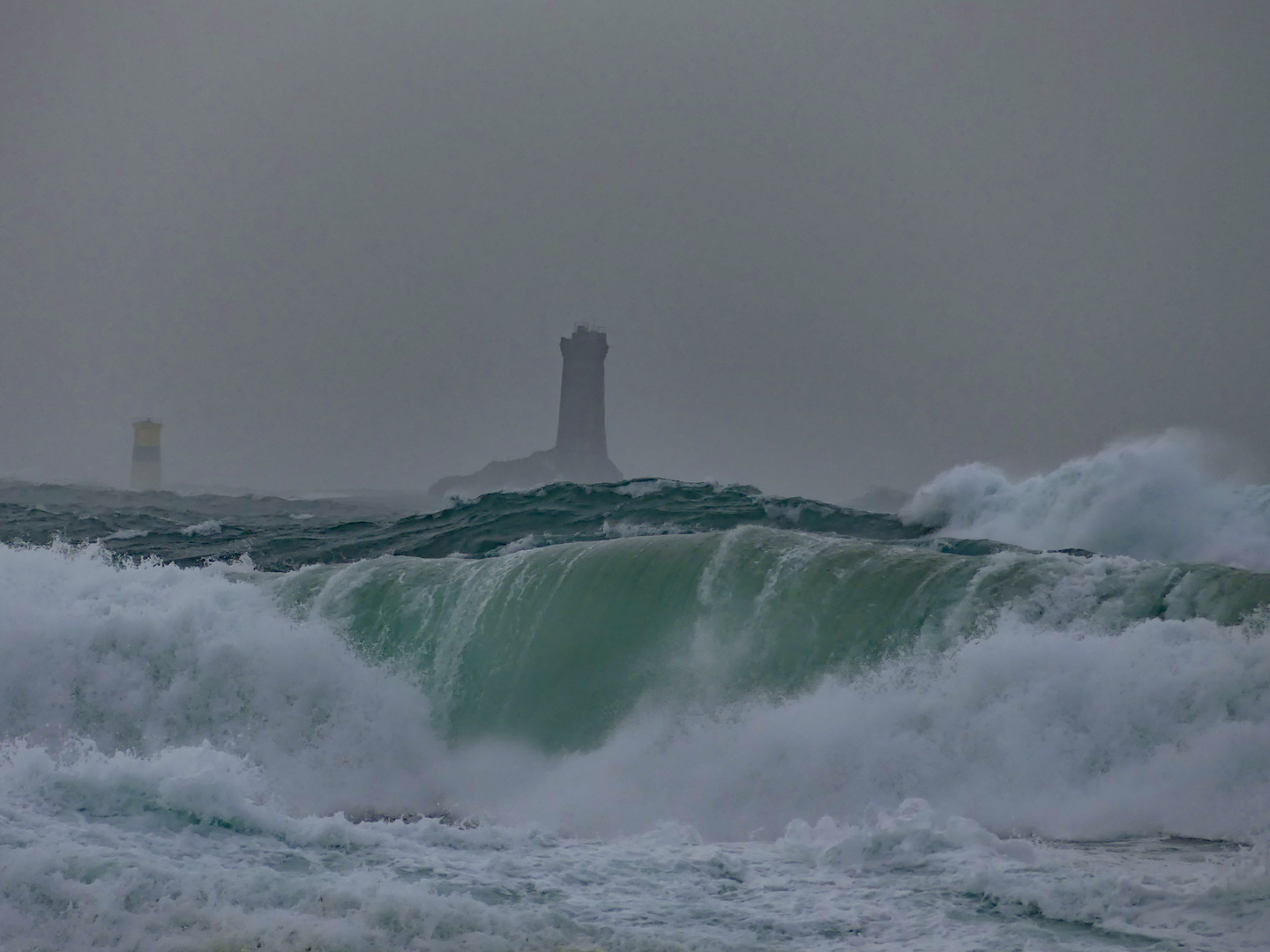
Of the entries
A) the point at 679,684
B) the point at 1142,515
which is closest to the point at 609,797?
the point at 679,684

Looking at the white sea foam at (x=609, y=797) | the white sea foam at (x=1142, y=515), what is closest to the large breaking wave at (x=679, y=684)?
the white sea foam at (x=609, y=797)

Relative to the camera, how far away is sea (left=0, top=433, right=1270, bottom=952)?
635 centimetres

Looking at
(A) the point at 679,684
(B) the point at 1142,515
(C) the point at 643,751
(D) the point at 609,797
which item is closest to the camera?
(D) the point at 609,797

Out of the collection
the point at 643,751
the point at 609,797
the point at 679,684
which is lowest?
the point at 609,797

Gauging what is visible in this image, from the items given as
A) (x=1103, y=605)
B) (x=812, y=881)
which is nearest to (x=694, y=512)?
(x=1103, y=605)

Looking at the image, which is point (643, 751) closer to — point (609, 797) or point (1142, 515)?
point (609, 797)

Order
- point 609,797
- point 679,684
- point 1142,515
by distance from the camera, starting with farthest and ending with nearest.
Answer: point 1142,515 → point 679,684 → point 609,797

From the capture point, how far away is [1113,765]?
9.28m

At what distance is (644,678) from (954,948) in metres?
7.04

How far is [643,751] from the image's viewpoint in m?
11.8

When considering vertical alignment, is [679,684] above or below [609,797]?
above

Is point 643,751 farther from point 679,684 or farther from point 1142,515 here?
point 1142,515

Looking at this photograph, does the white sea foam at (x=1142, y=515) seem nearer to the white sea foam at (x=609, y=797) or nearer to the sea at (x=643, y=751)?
the sea at (x=643, y=751)

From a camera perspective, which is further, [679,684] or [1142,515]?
[1142,515]
